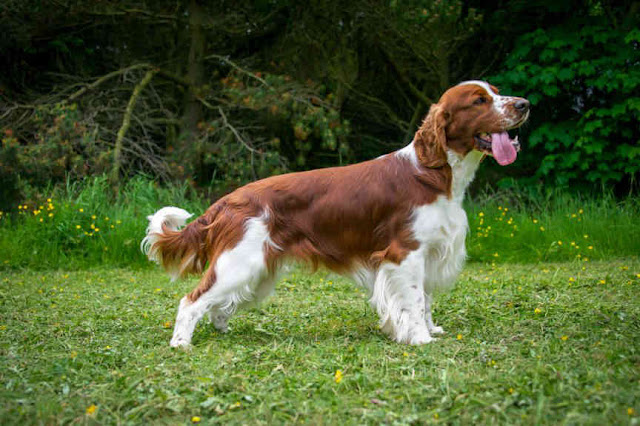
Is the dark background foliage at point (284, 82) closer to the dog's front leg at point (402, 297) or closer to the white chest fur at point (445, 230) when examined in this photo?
the white chest fur at point (445, 230)

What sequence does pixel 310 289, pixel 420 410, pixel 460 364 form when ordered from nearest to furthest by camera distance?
pixel 420 410 → pixel 460 364 → pixel 310 289

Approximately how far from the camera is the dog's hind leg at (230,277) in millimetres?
3895

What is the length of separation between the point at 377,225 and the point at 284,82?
6088 mm

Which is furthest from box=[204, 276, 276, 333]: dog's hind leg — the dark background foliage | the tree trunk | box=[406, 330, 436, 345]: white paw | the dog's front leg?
the tree trunk

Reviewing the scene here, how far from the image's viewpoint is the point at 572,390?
2.65 m

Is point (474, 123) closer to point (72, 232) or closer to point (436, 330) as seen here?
point (436, 330)

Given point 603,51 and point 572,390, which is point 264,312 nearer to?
point 572,390

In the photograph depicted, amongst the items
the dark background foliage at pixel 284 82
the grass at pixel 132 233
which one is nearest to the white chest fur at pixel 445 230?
the grass at pixel 132 233

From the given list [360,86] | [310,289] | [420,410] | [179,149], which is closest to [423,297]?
[420,410]

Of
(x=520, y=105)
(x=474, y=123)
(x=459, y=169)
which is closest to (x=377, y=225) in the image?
(x=459, y=169)

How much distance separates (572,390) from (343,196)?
180 centimetres

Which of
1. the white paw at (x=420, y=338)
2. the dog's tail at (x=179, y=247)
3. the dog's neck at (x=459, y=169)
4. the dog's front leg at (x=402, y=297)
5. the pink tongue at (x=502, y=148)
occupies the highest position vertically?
the pink tongue at (x=502, y=148)

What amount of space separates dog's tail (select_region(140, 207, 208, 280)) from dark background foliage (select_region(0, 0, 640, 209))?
15.4ft

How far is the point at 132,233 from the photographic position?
741cm
